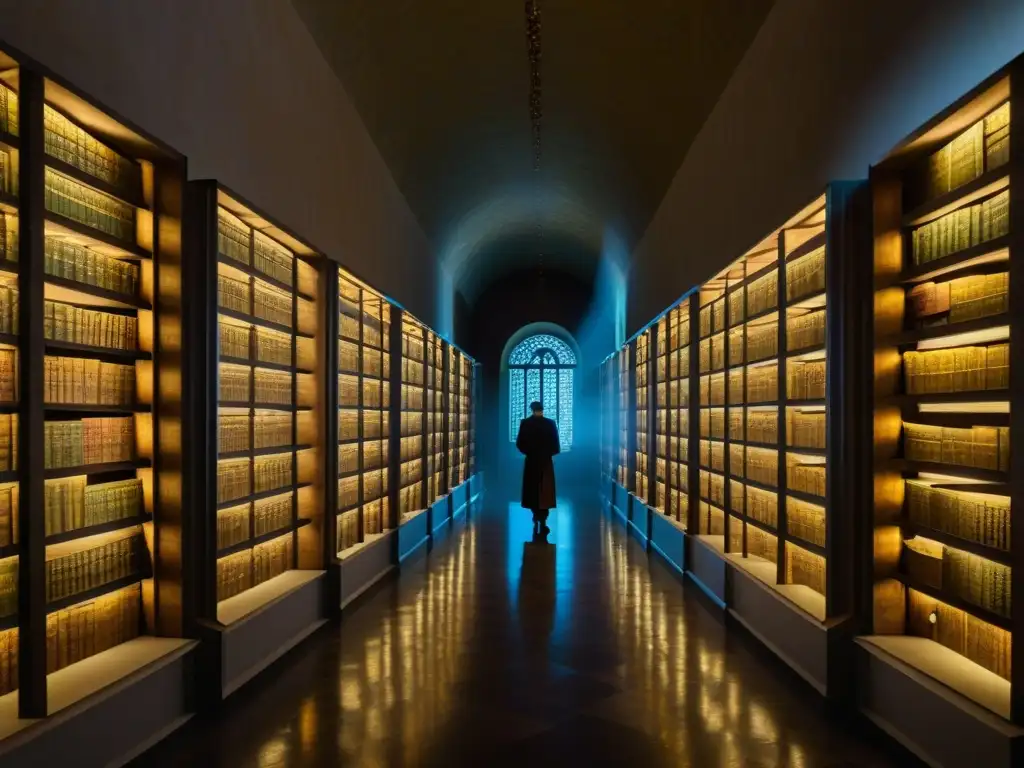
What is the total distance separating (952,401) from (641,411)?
9220 mm

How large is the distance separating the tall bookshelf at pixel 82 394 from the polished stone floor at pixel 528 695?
66 cm

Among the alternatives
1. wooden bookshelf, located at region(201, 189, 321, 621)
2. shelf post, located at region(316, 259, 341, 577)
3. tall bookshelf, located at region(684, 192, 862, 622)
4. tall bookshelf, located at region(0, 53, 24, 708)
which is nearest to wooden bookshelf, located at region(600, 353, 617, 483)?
tall bookshelf, located at region(684, 192, 862, 622)

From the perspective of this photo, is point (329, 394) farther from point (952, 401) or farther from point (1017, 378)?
point (1017, 378)

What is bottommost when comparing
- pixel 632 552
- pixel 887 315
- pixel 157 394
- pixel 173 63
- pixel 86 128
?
pixel 632 552

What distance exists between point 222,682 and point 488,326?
18385 mm

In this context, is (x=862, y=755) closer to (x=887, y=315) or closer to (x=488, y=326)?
(x=887, y=315)

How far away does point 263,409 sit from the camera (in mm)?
6027

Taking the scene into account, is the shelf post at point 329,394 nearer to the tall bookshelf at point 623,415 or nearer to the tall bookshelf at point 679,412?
the tall bookshelf at point 679,412

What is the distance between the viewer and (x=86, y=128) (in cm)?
Result: 381

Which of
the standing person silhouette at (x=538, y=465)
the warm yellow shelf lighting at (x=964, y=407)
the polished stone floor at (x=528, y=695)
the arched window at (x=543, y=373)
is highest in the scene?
the arched window at (x=543, y=373)

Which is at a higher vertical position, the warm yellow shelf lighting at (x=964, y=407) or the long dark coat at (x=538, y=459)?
the warm yellow shelf lighting at (x=964, y=407)

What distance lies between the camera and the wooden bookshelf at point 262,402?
203 inches

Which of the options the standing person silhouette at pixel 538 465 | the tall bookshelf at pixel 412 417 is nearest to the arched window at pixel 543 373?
the standing person silhouette at pixel 538 465

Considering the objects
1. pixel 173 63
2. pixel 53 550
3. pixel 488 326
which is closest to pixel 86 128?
pixel 173 63
